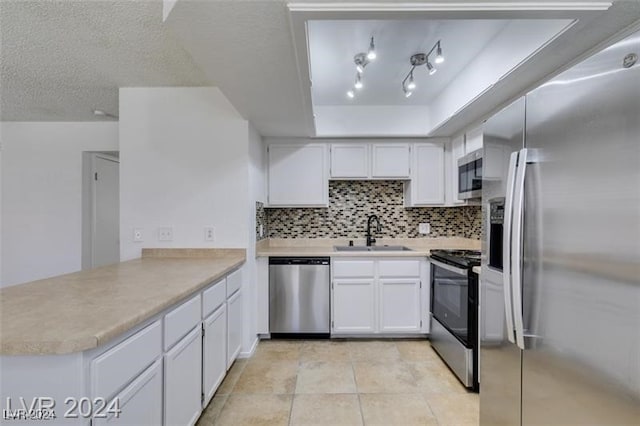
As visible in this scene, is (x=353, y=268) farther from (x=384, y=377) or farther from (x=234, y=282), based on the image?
(x=234, y=282)

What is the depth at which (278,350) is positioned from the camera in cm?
286

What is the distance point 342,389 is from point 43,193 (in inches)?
147

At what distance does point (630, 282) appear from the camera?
0.85 metres

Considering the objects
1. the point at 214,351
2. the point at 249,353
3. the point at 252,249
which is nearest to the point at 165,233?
the point at 252,249

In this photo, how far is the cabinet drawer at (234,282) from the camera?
2.32 m

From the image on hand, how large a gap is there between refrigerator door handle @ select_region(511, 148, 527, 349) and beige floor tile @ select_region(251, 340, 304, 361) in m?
1.97

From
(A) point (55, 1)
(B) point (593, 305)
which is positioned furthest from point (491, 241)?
(A) point (55, 1)

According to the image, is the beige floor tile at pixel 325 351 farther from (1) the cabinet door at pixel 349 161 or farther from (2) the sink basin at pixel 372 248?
(1) the cabinet door at pixel 349 161

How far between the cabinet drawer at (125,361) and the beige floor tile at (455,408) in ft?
5.61

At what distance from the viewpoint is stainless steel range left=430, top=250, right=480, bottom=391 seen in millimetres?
2201

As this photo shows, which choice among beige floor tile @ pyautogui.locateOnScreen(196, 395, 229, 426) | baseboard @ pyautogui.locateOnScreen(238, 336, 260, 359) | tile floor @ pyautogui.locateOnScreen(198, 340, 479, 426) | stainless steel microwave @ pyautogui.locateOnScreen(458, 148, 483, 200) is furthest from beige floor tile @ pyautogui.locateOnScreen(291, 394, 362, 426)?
stainless steel microwave @ pyautogui.locateOnScreen(458, 148, 483, 200)

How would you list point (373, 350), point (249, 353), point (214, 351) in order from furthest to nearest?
1. point (373, 350)
2. point (249, 353)
3. point (214, 351)

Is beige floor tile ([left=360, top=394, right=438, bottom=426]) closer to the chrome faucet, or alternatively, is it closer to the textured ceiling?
the chrome faucet

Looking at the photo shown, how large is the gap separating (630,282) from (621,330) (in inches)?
5.7
